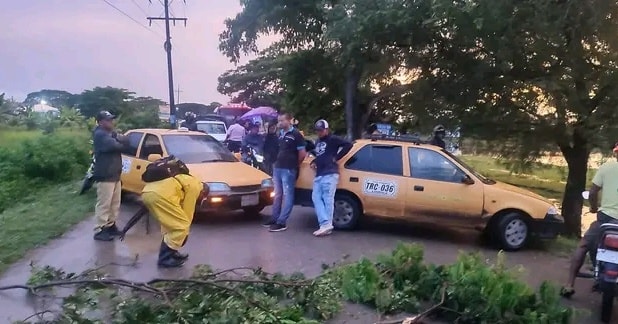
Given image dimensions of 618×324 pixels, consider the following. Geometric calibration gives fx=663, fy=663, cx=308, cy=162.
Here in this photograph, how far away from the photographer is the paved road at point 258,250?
7555mm

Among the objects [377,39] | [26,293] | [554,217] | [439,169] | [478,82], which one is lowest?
[26,293]

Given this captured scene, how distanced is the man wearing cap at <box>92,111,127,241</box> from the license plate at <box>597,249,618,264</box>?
607 centimetres

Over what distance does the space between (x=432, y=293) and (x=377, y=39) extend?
8780mm

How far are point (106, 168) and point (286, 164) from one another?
2.63 m

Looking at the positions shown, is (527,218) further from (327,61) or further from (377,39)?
(327,61)

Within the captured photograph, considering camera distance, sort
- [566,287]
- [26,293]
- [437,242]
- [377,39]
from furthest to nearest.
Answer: [377,39] → [437,242] → [566,287] → [26,293]

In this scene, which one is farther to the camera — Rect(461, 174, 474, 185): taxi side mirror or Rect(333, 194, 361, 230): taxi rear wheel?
Rect(333, 194, 361, 230): taxi rear wheel

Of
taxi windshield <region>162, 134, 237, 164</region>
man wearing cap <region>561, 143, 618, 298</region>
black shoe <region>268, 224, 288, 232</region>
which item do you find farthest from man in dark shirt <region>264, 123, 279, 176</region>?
man wearing cap <region>561, 143, 618, 298</region>

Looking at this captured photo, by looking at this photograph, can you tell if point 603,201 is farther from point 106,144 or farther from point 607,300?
point 106,144

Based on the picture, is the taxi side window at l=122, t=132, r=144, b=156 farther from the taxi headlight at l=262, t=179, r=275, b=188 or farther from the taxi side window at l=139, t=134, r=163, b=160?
the taxi headlight at l=262, t=179, r=275, b=188

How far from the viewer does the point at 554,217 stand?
9539mm

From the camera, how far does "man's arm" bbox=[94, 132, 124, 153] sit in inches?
352

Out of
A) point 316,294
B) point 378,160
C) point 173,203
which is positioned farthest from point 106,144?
point 316,294

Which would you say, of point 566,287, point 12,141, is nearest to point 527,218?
point 566,287
